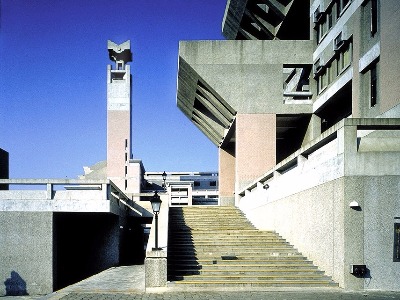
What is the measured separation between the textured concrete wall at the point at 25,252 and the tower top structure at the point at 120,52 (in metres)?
38.7

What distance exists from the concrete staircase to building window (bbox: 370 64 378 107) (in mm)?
6976

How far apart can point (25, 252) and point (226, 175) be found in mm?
19982

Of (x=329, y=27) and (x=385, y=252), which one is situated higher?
(x=329, y=27)

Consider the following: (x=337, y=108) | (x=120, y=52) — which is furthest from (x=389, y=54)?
(x=120, y=52)

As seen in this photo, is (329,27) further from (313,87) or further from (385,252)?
(385,252)

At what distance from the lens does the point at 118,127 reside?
50.8 metres

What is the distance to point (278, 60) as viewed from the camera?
25172 mm

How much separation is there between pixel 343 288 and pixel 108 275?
8.30m

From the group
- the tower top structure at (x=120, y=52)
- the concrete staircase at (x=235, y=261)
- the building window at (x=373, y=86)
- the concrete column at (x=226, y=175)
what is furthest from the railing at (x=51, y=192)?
the tower top structure at (x=120, y=52)

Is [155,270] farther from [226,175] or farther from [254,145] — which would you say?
[226,175]

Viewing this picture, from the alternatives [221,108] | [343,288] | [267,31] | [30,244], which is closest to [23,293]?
[30,244]

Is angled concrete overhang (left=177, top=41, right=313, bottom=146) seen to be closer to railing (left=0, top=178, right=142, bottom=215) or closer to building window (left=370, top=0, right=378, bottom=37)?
building window (left=370, top=0, right=378, bottom=37)

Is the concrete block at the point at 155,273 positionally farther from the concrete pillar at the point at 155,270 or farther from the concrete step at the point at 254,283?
the concrete step at the point at 254,283

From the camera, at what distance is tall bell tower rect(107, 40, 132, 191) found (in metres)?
50.2
